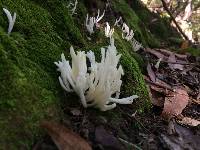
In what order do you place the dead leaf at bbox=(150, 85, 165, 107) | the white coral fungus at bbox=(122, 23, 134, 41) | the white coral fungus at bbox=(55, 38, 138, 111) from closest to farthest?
the white coral fungus at bbox=(55, 38, 138, 111), the dead leaf at bbox=(150, 85, 165, 107), the white coral fungus at bbox=(122, 23, 134, 41)

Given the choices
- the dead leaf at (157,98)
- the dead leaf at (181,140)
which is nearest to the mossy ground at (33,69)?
the dead leaf at (157,98)

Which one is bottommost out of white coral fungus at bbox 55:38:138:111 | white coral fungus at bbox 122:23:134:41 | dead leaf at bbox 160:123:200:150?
dead leaf at bbox 160:123:200:150

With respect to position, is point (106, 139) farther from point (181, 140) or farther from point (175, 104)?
point (175, 104)

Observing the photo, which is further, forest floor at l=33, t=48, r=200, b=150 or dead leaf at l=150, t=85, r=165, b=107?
dead leaf at l=150, t=85, r=165, b=107

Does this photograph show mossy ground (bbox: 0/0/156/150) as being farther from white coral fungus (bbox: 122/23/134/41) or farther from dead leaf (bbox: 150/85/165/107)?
white coral fungus (bbox: 122/23/134/41)

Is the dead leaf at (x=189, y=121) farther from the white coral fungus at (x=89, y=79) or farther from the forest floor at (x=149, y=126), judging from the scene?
the white coral fungus at (x=89, y=79)

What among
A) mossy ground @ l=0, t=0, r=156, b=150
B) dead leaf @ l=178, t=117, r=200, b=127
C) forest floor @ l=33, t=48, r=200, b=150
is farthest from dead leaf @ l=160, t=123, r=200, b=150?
mossy ground @ l=0, t=0, r=156, b=150

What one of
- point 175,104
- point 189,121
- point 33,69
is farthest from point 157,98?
point 33,69

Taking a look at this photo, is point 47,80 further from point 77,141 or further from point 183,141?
point 183,141
